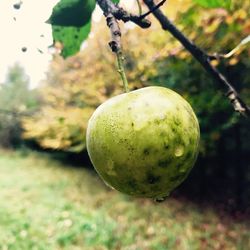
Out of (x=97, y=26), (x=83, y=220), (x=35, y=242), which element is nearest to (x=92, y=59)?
(x=97, y=26)

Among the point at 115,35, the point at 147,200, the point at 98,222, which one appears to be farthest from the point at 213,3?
the point at 147,200

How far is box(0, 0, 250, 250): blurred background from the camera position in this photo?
5039 mm

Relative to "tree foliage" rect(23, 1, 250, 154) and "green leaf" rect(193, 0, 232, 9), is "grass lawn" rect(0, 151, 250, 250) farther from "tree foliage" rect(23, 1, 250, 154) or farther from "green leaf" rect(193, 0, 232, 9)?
"green leaf" rect(193, 0, 232, 9)

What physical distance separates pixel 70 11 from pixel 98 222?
518 cm

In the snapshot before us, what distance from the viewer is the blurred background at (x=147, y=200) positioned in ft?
16.5

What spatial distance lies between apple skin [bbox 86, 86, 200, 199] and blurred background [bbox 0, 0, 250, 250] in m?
3.25

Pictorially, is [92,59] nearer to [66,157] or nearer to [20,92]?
[66,157]

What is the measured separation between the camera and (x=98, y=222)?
5.64 meters

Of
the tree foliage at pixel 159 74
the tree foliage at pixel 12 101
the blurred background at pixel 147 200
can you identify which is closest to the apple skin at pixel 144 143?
the blurred background at pixel 147 200

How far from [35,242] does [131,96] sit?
4616 millimetres

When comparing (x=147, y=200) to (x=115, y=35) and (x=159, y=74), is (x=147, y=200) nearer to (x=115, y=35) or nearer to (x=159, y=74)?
(x=159, y=74)

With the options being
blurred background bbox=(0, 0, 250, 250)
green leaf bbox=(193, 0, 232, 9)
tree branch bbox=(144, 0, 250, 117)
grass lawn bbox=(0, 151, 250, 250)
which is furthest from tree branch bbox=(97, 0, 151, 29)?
grass lawn bbox=(0, 151, 250, 250)

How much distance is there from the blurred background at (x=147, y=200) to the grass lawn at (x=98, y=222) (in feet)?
0.05

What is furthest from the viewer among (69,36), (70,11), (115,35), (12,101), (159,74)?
(12,101)
